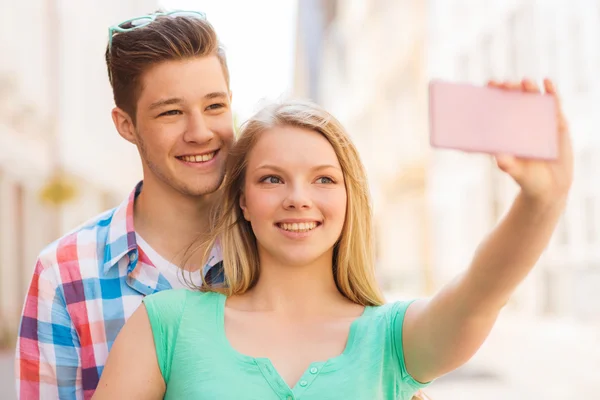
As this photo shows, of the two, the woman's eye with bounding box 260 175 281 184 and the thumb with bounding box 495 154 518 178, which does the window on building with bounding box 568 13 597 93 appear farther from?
the thumb with bounding box 495 154 518 178

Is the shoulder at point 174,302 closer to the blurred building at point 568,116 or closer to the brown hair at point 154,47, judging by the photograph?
the brown hair at point 154,47

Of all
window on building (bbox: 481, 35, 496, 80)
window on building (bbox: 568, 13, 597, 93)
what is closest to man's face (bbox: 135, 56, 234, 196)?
window on building (bbox: 568, 13, 597, 93)

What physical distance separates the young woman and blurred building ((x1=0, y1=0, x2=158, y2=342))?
7484 mm

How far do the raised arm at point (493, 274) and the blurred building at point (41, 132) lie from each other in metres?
7.96

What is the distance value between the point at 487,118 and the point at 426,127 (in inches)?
669

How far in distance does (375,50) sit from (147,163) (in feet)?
74.6

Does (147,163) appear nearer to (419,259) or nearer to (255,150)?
(255,150)

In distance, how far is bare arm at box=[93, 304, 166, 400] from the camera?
186 cm

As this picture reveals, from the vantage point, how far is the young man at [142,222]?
7.64 feet

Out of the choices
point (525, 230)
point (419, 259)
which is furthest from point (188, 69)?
point (419, 259)

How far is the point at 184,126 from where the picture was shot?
2430 mm

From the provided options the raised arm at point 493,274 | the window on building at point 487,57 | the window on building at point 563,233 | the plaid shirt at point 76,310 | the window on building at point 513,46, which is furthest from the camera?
the window on building at point 487,57

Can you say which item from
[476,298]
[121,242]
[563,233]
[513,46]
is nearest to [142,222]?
[121,242]

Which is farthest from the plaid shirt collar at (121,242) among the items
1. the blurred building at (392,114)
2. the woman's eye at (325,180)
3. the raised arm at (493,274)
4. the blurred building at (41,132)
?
the blurred building at (392,114)
